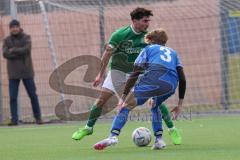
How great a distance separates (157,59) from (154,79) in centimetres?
32

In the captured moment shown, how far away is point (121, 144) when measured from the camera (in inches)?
513

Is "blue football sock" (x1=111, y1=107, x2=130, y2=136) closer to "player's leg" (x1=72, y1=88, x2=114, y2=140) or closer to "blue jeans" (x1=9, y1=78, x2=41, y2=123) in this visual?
"player's leg" (x1=72, y1=88, x2=114, y2=140)

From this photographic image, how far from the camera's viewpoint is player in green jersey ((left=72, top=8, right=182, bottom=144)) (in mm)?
12812

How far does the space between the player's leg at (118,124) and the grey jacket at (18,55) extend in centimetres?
739

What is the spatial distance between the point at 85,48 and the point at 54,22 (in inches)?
40.2

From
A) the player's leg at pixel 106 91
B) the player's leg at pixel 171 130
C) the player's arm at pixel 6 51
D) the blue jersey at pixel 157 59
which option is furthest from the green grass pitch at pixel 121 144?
the player's arm at pixel 6 51

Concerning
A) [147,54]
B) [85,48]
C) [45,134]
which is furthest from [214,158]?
[85,48]

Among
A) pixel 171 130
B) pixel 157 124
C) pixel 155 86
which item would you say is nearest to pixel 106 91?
pixel 171 130

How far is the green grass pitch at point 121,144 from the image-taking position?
10837 millimetres

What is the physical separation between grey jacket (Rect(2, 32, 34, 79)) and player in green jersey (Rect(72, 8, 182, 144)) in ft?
18.3

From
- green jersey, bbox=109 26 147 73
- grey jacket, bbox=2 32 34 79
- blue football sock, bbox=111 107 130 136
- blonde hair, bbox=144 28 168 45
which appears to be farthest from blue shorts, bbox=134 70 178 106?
grey jacket, bbox=2 32 34 79

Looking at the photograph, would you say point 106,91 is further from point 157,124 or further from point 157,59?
point 157,59

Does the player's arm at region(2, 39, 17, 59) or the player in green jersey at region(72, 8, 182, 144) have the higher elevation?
the player in green jersey at region(72, 8, 182, 144)

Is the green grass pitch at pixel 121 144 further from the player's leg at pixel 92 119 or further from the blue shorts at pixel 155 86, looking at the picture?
the blue shorts at pixel 155 86
